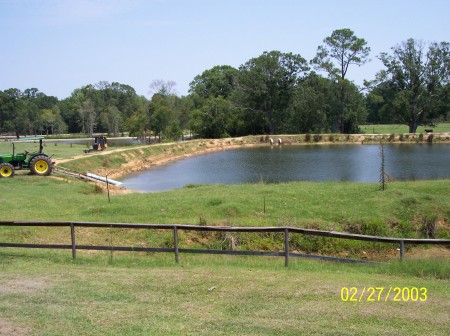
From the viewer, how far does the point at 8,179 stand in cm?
2616

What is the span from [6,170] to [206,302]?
23.3 meters

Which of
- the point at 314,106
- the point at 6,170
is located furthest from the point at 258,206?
the point at 314,106

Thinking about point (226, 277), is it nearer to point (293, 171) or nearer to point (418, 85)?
point (293, 171)

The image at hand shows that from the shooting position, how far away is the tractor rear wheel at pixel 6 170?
87.9 ft

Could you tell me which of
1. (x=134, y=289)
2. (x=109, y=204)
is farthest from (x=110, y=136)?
(x=134, y=289)

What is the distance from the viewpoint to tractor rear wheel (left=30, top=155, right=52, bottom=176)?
27969mm

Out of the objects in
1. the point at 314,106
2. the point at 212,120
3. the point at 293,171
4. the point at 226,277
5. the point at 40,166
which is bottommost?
the point at 293,171

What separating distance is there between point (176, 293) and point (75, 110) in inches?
4857

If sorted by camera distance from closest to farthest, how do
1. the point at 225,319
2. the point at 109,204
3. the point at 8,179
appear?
the point at 225,319 < the point at 109,204 < the point at 8,179

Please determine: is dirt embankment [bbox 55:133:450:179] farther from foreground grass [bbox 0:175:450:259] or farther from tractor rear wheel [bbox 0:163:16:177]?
foreground grass [bbox 0:175:450:259]

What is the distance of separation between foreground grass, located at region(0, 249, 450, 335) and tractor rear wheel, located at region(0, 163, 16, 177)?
60.1ft

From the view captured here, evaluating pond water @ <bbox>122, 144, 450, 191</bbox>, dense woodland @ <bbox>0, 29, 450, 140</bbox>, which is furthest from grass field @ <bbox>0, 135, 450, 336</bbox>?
dense woodland @ <bbox>0, 29, 450, 140</bbox>

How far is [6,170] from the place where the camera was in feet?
88.3

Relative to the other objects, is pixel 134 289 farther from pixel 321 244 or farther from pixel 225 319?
pixel 321 244
